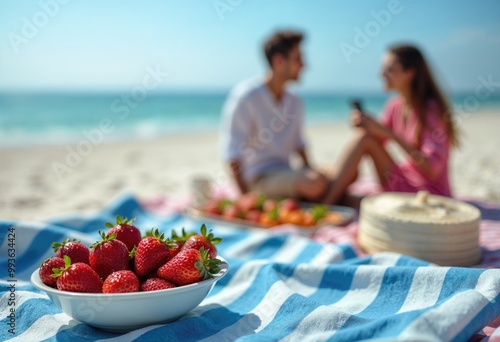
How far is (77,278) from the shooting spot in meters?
1.39

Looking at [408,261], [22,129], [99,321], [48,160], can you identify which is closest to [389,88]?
[408,261]

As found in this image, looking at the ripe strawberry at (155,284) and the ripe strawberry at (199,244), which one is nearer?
the ripe strawberry at (155,284)

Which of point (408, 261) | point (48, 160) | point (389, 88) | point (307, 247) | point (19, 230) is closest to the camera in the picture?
point (408, 261)

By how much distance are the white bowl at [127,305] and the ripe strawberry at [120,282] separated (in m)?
0.02

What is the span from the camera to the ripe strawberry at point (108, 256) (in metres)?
1.45

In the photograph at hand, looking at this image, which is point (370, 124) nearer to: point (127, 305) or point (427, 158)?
point (427, 158)

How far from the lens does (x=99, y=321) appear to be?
1.48 metres

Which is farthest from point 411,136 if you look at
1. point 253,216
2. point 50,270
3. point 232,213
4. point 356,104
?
point 50,270

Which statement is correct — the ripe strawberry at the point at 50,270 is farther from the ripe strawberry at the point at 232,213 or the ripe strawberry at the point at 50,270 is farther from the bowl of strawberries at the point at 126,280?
the ripe strawberry at the point at 232,213

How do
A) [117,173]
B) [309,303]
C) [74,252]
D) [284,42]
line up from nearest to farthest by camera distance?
[74,252], [309,303], [284,42], [117,173]

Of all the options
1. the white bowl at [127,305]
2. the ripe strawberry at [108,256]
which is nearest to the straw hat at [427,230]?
the white bowl at [127,305]

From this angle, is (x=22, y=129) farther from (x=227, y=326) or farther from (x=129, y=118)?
(x=227, y=326)

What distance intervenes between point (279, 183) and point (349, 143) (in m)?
0.66

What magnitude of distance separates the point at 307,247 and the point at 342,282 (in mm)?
641
